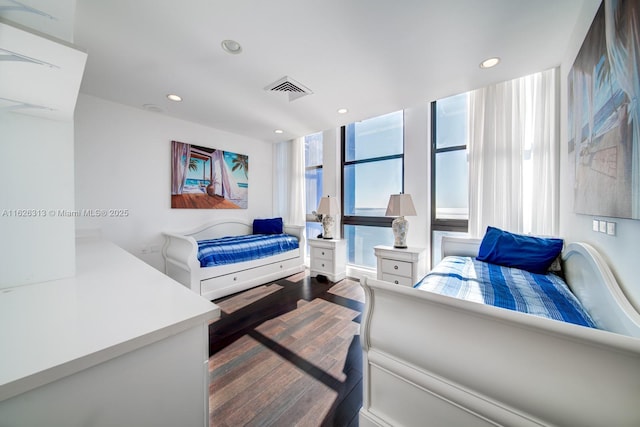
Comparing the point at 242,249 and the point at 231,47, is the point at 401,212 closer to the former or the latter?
the point at 242,249

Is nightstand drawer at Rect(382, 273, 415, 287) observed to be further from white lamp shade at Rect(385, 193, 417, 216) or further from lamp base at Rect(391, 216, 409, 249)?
white lamp shade at Rect(385, 193, 417, 216)

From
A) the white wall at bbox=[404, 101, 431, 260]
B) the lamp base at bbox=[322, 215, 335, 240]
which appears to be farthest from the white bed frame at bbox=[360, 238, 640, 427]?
the lamp base at bbox=[322, 215, 335, 240]

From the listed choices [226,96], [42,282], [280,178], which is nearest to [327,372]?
[42,282]

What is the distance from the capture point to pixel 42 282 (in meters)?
0.94

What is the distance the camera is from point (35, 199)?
3.06 ft

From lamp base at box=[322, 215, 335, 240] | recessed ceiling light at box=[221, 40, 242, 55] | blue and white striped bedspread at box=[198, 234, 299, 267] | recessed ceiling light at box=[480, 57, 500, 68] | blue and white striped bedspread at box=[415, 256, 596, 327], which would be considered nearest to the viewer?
blue and white striped bedspread at box=[415, 256, 596, 327]

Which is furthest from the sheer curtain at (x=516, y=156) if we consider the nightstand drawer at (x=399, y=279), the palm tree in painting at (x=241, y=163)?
the palm tree in painting at (x=241, y=163)

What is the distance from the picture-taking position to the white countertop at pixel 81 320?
1.59 feet

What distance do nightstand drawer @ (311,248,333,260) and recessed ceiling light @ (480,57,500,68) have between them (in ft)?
8.60

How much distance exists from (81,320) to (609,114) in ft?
7.10

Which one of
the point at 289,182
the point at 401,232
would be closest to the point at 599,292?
the point at 401,232

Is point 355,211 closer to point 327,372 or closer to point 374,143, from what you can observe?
point 374,143

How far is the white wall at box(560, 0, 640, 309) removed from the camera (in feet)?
3.10

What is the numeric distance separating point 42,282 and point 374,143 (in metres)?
3.55
